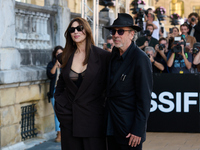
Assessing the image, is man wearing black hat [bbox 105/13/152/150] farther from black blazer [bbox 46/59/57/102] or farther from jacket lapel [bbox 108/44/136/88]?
black blazer [bbox 46/59/57/102]

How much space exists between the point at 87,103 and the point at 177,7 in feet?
154

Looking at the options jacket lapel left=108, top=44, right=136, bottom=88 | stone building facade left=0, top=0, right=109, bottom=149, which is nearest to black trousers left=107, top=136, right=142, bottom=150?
jacket lapel left=108, top=44, right=136, bottom=88

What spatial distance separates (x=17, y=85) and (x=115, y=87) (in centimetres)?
379

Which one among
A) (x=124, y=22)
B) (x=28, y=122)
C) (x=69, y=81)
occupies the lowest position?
(x=28, y=122)

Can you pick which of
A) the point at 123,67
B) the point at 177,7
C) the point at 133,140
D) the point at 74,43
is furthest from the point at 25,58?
the point at 177,7

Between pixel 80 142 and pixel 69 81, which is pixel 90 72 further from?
pixel 80 142

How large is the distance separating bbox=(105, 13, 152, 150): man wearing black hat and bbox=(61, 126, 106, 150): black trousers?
0.22 m

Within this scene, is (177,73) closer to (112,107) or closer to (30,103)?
(30,103)

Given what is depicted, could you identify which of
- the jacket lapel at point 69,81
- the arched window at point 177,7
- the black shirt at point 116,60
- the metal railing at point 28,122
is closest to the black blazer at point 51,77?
the metal railing at point 28,122

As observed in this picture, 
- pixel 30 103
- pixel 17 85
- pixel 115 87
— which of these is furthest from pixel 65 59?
pixel 30 103

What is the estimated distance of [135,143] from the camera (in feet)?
13.2

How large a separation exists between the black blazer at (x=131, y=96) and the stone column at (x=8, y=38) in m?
3.57

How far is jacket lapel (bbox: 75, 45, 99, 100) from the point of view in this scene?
4.41 meters

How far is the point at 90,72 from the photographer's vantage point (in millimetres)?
4457
